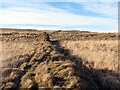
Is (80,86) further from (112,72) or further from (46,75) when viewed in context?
(112,72)

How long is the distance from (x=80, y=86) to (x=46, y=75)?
8.96 feet

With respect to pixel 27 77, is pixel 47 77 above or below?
above

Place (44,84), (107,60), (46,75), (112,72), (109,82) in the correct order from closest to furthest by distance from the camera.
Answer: (44,84)
(46,75)
(109,82)
(112,72)
(107,60)

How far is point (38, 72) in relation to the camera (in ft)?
42.7

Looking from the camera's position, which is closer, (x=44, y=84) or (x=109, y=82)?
(x=44, y=84)

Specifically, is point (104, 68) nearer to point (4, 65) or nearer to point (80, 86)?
point (80, 86)

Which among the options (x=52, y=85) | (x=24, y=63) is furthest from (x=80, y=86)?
(x=24, y=63)

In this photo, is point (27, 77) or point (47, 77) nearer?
point (47, 77)

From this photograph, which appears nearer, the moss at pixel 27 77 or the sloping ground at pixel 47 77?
the sloping ground at pixel 47 77

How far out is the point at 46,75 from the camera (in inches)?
459

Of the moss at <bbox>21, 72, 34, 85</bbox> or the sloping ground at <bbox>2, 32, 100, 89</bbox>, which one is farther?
the moss at <bbox>21, 72, 34, 85</bbox>

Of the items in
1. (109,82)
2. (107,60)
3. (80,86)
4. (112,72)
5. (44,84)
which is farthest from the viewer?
(107,60)

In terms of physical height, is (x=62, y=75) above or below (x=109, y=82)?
above

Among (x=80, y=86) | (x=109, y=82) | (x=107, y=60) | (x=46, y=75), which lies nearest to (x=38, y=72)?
(x=46, y=75)
